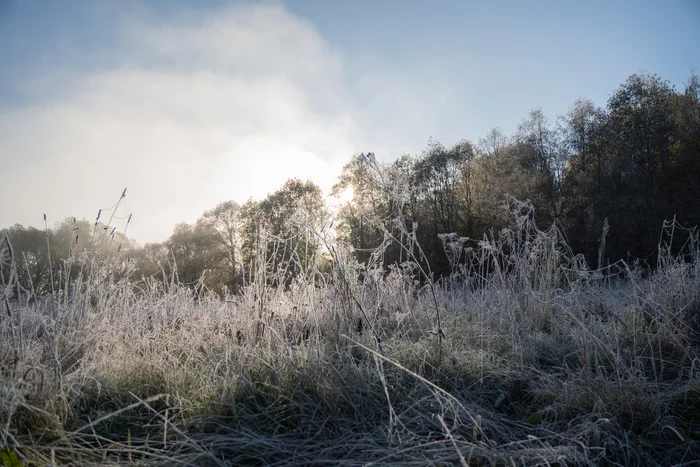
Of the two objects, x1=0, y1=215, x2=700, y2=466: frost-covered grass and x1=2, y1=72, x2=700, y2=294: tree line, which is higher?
x1=2, y1=72, x2=700, y2=294: tree line

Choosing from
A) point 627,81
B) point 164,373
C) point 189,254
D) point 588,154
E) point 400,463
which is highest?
point 627,81

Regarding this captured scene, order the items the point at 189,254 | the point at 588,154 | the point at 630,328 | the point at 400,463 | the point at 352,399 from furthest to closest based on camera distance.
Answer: the point at 189,254
the point at 588,154
the point at 630,328
the point at 352,399
the point at 400,463

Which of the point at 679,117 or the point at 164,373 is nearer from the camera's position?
the point at 164,373

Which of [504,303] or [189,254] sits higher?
[189,254]

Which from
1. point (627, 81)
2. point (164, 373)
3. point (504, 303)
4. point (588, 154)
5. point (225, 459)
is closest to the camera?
point (225, 459)

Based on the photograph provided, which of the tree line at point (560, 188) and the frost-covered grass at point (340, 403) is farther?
the tree line at point (560, 188)

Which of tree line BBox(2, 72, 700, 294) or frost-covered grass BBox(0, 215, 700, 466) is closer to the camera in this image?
frost-covered grass BBox(0, 215, 700, 466)

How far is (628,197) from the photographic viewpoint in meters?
18.0

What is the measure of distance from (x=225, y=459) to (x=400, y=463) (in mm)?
781

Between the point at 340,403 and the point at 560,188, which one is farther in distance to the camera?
the point at 560,188

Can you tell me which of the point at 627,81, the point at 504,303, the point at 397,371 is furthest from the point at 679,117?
the point at 397,371

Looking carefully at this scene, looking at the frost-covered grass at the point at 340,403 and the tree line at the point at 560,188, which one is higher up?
the tree line at the point at 560,188

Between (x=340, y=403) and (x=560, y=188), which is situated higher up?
A: (x=560, y=188)

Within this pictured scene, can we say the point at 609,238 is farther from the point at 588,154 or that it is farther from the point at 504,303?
the point at 504,303
